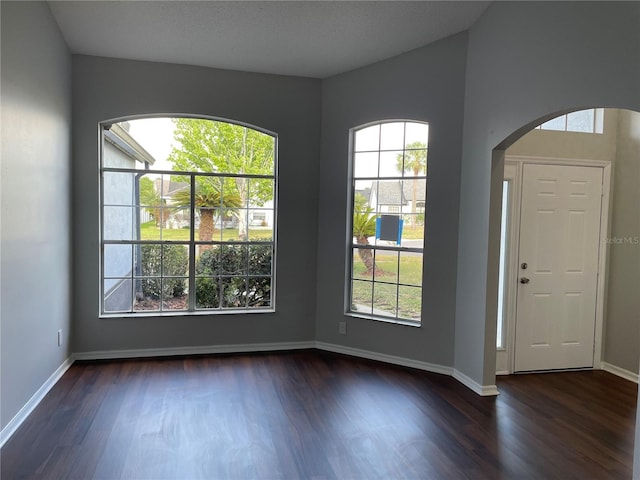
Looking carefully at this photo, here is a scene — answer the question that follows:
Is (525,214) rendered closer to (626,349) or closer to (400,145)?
(400,145)

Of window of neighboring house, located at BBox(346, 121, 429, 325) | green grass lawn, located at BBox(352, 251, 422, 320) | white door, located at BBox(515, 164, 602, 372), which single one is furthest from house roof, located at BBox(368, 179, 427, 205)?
white door, located at BBox(515, 164, 602, 372)

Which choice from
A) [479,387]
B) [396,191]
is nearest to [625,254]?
[479,387]

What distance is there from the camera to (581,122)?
4184 mm

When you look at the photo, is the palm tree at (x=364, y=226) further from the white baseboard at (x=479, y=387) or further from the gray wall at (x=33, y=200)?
the gray wall at (x=33, y=200)

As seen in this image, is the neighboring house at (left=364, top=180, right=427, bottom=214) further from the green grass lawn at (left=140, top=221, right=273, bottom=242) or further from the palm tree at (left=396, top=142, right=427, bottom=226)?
the green grass lawn at (left=140, top=221, right=273, bottom=242)

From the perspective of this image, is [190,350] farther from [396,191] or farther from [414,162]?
[414,162]

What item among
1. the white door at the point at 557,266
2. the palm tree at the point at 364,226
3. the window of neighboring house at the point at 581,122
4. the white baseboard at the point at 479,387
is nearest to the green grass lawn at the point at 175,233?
the palm tree at the point at 364,226

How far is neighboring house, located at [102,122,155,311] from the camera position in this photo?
4.30 m

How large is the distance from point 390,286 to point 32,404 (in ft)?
10.2

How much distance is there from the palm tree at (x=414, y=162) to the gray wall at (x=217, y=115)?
0.97 m

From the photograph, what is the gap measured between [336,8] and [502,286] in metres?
2.79

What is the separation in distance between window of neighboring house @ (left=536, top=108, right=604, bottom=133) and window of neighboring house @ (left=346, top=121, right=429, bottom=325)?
124 cm

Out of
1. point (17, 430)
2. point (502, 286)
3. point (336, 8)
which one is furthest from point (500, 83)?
point (17, 430)

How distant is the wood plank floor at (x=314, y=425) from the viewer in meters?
2.49
